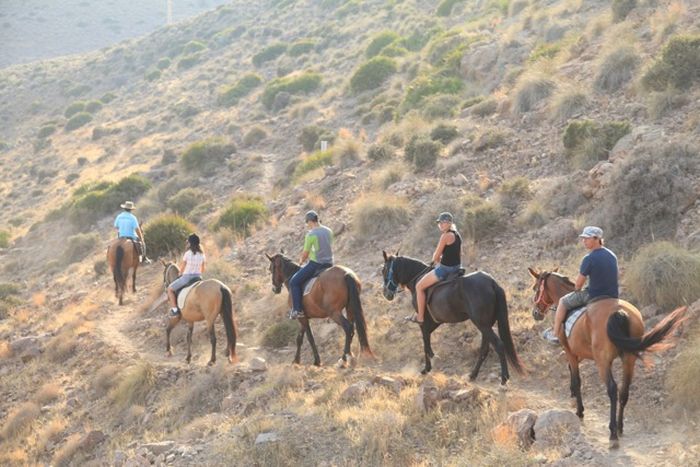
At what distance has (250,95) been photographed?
48500mm

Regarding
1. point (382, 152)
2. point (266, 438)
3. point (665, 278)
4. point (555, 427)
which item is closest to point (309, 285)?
point (266, 438)

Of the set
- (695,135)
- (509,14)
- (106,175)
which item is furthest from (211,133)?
(695,135)

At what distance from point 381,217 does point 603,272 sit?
9898 mm

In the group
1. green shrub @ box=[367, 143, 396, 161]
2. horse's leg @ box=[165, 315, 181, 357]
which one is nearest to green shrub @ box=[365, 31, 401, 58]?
green shrub @ box=[367, 143, 396, 161]

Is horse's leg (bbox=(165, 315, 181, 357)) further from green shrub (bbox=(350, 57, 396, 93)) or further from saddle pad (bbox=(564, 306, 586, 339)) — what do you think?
green shrub (bbox=(350, 57, 396, 93))

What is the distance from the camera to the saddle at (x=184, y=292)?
522 inches

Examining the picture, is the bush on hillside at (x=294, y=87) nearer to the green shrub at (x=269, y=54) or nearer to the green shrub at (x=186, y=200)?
the green shrub at (x=186, y=200)

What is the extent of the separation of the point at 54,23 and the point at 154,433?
109 metres

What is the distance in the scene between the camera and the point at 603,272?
316 inches

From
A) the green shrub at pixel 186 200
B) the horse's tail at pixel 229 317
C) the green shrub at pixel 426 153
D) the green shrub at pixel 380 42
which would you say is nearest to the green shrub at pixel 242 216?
the green shrub at pixel 186 200

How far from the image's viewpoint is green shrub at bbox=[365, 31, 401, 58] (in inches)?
1740

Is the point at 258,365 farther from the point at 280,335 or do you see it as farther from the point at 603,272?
the point at 603,272

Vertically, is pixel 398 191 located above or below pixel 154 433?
above

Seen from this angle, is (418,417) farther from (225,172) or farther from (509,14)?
(509,14)
